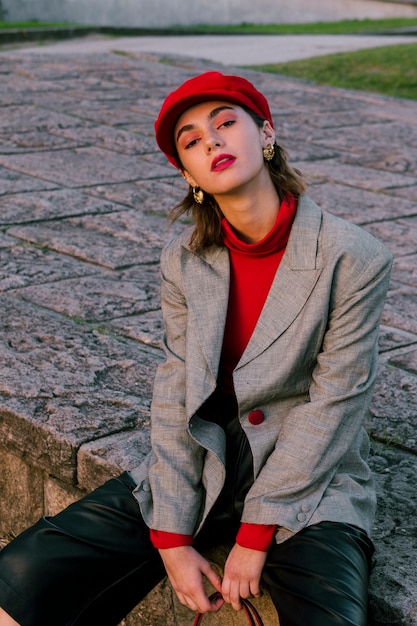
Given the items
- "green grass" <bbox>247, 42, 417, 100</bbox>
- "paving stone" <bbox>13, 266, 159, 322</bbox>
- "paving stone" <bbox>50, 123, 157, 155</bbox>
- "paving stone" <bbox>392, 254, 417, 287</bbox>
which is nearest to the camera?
"paving stone" <bbox>13, 266, 159, 322</bbox>

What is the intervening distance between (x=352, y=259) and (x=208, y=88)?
46 centimetres

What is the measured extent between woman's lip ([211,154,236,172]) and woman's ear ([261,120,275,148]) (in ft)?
0.41

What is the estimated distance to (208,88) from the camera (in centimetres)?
210

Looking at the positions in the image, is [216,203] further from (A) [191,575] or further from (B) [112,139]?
(B) [112,139]

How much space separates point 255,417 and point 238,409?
50mm

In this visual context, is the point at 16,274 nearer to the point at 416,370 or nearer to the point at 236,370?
the point at 416,370

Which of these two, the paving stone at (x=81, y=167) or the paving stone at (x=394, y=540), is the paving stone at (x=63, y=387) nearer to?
the paving stone at (x=394, y=540)

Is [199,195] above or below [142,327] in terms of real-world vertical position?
above

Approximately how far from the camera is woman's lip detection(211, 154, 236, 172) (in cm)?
208

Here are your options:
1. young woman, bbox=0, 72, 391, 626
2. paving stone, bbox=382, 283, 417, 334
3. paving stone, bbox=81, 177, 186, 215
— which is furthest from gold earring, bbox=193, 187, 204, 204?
paving stone, bbox=81, 177, 186, 215

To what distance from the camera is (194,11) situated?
18.5 meters

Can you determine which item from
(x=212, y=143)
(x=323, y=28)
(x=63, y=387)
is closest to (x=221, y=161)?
(x=212, y=143)

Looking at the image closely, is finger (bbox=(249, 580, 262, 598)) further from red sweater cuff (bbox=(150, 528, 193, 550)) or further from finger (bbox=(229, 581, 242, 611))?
red sweater cuff (bbox=(150, 528, 193, 550))

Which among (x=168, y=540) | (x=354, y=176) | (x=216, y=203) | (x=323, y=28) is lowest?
(x=323, y=28)
